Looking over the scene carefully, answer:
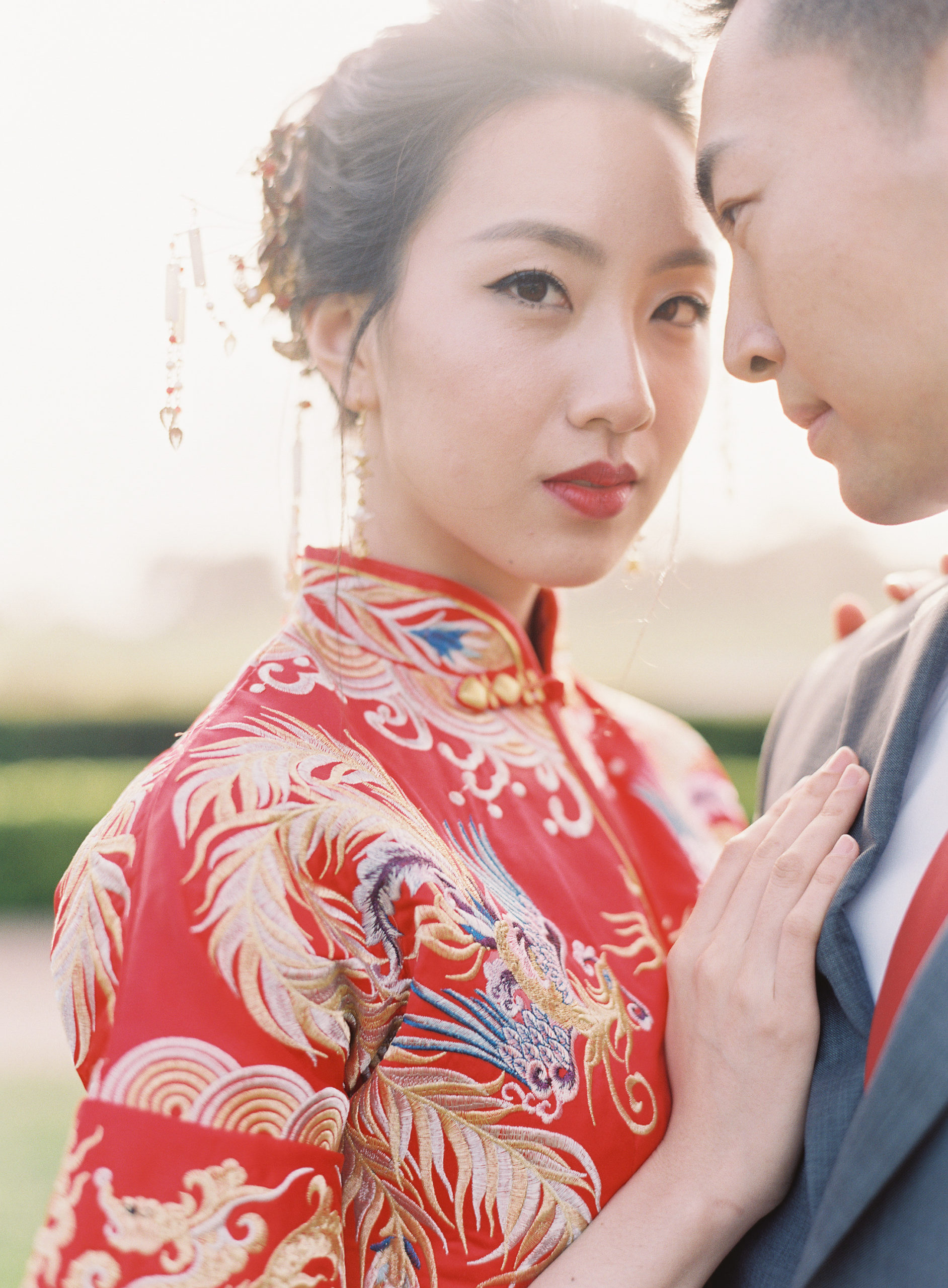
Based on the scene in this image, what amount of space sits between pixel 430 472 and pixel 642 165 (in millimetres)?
440

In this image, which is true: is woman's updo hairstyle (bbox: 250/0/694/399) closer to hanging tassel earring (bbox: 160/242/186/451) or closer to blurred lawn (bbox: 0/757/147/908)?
hanging tassel earring (bbox: 160/242/186/451)

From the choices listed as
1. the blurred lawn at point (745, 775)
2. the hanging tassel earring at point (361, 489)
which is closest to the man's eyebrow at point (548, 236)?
the hanging tassel earring at point (361, 489)

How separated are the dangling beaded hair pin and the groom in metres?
0.67

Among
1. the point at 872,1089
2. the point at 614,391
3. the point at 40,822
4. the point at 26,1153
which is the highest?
the point at 614,391

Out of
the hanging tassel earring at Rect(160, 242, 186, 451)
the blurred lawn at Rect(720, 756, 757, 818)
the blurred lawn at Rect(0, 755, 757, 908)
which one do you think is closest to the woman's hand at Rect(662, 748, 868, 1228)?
the hanging tassel earring at Rect(160, 242, 186, 451)

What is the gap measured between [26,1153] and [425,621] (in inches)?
176

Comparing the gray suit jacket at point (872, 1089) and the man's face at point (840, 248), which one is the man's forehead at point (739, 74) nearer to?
the man's face at point (840, 248)

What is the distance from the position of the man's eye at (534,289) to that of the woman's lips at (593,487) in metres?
0.20

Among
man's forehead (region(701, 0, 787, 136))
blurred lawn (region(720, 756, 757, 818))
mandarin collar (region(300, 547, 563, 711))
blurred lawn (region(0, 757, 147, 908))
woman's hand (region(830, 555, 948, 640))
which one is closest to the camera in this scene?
man's forehead (region(701, 0, 787, 136))

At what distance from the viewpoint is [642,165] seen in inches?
53.6

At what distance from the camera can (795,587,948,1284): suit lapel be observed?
99cm

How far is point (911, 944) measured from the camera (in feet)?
3.68

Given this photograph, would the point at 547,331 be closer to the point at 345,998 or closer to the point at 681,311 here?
the point at 681,311

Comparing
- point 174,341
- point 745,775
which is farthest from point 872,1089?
point 745,775
